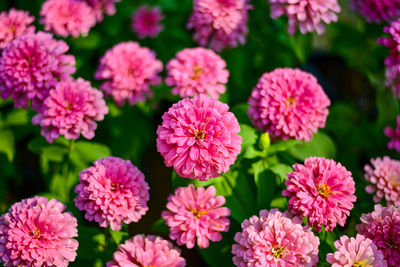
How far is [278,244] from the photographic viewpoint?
98cm

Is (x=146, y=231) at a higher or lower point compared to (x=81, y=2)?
lower

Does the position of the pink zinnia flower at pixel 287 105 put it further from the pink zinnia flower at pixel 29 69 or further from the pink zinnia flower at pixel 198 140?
the pink zinnia flower at pixel 29 69

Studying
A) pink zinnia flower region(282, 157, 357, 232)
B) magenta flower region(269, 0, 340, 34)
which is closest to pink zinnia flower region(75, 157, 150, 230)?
pink zinnia flower region(282, 157, 357, 232)

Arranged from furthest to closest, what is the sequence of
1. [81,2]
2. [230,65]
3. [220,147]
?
[230,65]
[81,2]
[220,147]

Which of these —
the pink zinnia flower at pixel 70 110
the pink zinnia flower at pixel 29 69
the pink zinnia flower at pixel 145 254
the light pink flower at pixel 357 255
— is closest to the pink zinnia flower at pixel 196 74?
the pink zinnia flower at pixel 70 110

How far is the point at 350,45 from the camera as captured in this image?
6.72 feet

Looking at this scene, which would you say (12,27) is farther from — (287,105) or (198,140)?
(287,105)

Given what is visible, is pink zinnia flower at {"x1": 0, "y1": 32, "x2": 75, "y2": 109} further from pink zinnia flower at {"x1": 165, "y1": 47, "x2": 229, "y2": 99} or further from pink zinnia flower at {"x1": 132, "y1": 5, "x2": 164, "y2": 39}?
pink zinnia flower at {"x1": 132, "y1": 5, "x2": 164, "y2": 39}

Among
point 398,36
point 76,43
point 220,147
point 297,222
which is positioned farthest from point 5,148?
point 398,36

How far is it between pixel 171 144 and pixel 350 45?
1.47 m

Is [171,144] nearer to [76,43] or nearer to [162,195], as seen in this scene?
[76,43]

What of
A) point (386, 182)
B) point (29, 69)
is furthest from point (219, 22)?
point (386, 182)

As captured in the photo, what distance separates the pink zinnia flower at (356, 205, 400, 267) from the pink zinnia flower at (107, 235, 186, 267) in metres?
0.55

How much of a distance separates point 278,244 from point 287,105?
446 mm
